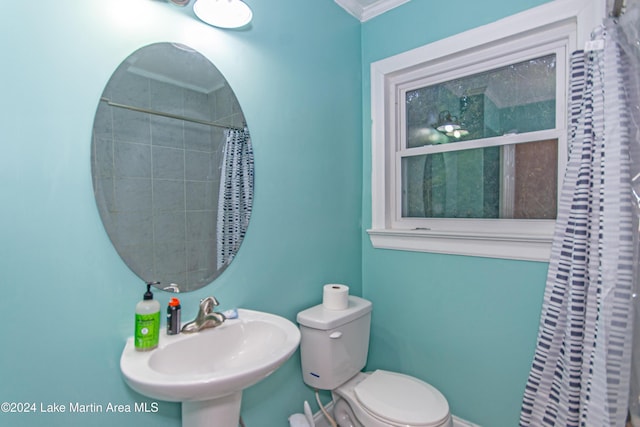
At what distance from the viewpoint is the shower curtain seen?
0.88m

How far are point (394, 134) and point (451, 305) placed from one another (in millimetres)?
996

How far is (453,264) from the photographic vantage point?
1611 millimetres

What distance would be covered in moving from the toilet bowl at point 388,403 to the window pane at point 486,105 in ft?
4.06

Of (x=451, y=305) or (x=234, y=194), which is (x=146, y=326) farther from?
(x=451, y=305)

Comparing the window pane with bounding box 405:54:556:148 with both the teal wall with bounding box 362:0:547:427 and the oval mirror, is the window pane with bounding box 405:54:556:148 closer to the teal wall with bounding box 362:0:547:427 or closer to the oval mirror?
the teal wall with bounding box 362:0:547:427

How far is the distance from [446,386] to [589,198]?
1145 millimetres

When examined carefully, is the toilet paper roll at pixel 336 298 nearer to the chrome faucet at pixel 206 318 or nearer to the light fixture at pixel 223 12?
the chrome faucet at pixel 206 318

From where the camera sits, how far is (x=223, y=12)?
1.18 meters

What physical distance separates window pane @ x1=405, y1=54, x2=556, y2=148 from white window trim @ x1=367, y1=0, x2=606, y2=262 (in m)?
0.09

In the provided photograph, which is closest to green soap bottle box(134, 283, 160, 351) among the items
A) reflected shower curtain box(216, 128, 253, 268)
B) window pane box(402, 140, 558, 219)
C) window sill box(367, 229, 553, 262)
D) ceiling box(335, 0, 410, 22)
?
reflected shower curtain box(216, 128, 253, 268)

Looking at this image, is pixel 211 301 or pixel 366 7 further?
pixel 366 7

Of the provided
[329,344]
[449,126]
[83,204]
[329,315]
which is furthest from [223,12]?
[329,344]

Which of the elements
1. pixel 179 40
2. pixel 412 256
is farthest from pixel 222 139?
pixel 412 256

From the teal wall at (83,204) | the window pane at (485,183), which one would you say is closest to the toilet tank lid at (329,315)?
the teal wall at (83,204)
